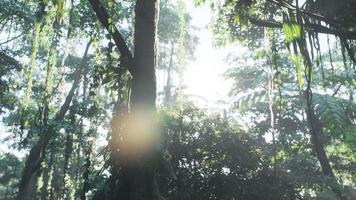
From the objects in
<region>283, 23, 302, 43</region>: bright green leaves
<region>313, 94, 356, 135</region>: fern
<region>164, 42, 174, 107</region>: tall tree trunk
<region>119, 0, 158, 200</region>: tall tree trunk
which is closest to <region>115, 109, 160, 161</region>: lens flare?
<region>119, 0, 158, 200</region>: tall tree trunk

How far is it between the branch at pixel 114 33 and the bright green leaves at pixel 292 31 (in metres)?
1.22

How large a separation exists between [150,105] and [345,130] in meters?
9.16

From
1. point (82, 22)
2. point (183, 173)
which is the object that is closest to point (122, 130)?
point (183, 173)

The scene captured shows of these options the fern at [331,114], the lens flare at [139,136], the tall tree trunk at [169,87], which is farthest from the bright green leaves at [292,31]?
the tall tree trunk at [169,87]

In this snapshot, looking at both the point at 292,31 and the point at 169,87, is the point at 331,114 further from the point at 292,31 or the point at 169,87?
the point at 169,87

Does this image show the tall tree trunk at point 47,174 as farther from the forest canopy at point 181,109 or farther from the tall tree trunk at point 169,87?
the tall tree trunk at point 169,87

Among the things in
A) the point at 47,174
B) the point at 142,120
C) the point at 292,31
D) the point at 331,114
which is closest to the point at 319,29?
the point at 292,31

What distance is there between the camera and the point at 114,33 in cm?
291

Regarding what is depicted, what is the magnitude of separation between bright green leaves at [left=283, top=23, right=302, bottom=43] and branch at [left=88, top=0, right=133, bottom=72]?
122 cm

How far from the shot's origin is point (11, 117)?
1118 inches

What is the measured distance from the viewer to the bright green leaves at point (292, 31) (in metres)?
2.39

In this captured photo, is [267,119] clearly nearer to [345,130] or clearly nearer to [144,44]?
[345,130]

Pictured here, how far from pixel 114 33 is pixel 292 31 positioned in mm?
1341

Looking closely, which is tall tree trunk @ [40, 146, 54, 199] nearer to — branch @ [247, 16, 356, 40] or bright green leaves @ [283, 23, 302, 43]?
branch @ [247, 16, 356, 40]
